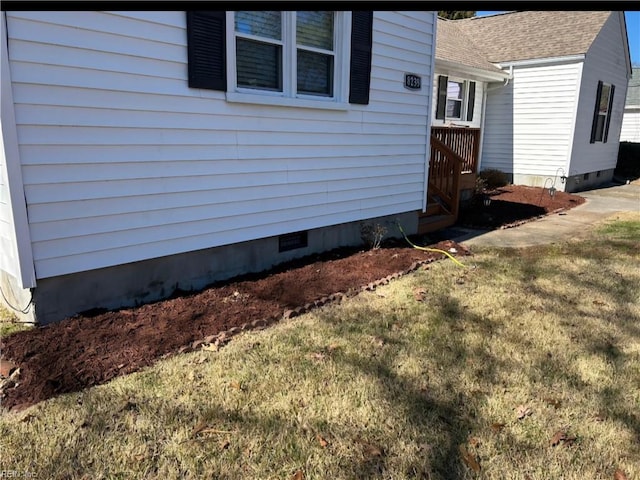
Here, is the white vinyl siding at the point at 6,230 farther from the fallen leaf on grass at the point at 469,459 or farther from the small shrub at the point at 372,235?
the small shrub at the point at 372,235

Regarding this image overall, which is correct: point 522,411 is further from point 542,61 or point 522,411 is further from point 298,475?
point 542,61

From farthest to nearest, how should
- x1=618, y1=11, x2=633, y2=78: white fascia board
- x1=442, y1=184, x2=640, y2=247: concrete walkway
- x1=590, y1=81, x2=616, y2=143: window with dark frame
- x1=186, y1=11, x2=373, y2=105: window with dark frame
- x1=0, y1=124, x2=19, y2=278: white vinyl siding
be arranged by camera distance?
1. x1=618, y1=11, x2=633, y2=78: white fascia board
2. x1=590, y1=81, x2=616, y2=143: window with dark frame
3. x1=442, y1=184, x2=640, y2=247: concrete walkway
4. x1=186, y1=11, x2=373, y2=105: window with dark frame
5. x1=0, y1=124, x2=19, y2=278: white vinyl siding

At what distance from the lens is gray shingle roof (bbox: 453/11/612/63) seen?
1258 centimetres

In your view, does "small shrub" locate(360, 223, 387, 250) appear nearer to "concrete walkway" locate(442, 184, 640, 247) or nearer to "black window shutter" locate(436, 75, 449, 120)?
"concrete walkway" locate(442, 184, 640, 247)

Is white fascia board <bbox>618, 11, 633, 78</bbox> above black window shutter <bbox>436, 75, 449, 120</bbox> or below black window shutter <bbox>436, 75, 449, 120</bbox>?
above

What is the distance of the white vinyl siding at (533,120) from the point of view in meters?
12.6

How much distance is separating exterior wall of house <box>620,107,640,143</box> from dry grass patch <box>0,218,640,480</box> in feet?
83.4

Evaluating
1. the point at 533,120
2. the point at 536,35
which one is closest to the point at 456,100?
the point at 533,120

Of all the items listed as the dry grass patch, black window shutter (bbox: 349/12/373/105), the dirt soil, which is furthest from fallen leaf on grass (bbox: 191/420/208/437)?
black window shutter (bbox: 349/12/373/105)

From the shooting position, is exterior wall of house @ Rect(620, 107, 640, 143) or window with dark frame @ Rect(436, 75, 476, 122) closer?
window with dark frame @ Rect(436, 75, 476, 122)

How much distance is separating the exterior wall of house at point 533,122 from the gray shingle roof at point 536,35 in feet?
1.59

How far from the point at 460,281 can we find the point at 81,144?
4.10m

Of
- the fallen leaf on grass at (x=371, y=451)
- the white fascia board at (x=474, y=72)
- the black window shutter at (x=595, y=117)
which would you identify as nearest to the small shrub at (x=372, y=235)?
the fallen leaf on grass at (x=371, y=451)

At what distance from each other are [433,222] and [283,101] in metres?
4.06
